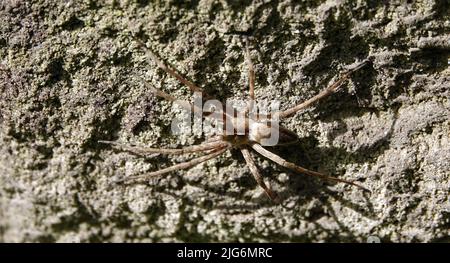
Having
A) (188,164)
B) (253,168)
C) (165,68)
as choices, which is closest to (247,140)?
(253,168)

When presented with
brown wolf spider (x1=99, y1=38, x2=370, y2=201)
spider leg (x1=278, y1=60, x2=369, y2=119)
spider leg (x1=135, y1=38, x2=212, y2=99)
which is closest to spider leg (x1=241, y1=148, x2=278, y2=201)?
brown wolf spider (x1=99, y1=38, x2=370, y2=201)

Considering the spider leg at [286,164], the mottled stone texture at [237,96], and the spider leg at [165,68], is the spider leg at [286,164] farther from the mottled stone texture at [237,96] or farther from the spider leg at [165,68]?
the spider leg at [165,68]

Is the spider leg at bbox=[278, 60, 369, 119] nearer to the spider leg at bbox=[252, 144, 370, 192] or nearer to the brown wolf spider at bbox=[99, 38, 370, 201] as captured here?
the brown wolf spider at bbox=[99, 38, 370, 201]

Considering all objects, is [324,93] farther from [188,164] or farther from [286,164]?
[188,164]

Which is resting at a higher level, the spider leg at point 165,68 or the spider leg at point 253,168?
the spider leg at point 165,68

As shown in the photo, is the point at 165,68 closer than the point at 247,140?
Yes

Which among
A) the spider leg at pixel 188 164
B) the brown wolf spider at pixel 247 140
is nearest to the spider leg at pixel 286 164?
the brown wolf spider at pixel 247 140

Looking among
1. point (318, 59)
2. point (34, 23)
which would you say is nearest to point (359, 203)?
point (318, 59)
